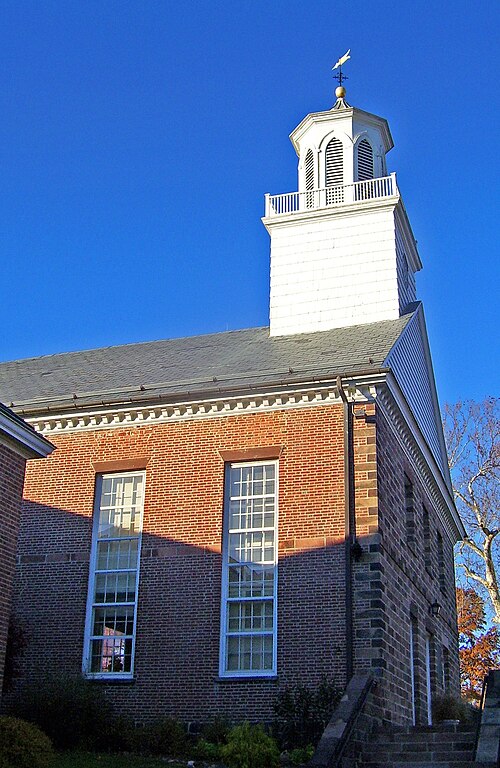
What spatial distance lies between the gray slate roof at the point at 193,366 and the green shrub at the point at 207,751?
6933 mm

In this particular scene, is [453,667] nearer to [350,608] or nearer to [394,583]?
[394,583]

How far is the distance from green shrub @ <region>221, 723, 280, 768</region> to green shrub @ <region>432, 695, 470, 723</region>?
745cm

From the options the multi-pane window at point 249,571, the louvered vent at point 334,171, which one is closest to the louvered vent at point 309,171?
the louvered vent at point 334,171

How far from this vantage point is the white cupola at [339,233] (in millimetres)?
24125

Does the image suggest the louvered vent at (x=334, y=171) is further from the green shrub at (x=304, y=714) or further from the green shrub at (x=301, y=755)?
the green shrub at (x=301, y=755)

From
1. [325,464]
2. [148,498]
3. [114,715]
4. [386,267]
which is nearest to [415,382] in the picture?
[386,267]

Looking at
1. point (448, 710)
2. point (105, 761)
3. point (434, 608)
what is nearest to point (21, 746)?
point (105, 761)

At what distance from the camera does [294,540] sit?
1756 centimetres

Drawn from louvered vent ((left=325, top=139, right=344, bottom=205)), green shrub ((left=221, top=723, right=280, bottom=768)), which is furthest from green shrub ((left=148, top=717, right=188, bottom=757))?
louvered vent ((left=325, top=139, right=344, bottom=205))

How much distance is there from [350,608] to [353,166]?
14.3 m

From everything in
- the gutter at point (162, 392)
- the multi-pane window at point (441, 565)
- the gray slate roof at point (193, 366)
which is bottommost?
the multi-pane window at point (441, 565)

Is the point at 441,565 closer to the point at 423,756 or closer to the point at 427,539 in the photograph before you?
the point at 427,539

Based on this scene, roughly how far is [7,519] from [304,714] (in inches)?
242

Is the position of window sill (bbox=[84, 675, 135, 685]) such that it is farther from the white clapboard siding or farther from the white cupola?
the white cupola
